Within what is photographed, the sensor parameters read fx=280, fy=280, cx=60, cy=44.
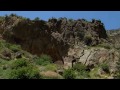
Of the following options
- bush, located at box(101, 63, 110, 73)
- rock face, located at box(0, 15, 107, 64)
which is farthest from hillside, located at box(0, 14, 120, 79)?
bush, located at box(101, 63, 110, 73)

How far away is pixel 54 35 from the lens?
28.1 meters

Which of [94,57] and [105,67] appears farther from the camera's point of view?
[94,57]

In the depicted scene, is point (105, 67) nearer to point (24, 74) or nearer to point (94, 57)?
point (94, 57)

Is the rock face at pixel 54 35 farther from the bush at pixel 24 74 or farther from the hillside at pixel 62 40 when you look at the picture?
the bush at pixel 24 74

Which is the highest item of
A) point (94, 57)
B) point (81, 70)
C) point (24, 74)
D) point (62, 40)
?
point (62, 40)

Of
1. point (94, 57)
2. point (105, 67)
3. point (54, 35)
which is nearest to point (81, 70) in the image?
point (105, 67)

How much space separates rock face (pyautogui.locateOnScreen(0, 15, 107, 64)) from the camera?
87.7 ft

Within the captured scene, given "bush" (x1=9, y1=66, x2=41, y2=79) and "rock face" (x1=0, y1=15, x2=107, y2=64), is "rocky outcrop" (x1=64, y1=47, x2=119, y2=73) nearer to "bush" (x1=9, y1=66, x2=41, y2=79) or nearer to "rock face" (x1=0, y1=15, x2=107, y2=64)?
"rock face" (x1=0, y1=15, x2=107, y2=64)

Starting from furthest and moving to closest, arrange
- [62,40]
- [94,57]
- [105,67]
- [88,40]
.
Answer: [88,40] < [62,40] < [94,57] < [105,67]

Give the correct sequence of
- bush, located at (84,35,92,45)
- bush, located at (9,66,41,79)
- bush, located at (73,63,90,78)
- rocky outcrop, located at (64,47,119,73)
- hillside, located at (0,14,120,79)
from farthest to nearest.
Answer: bush, located at (84,35,92,45)
hillside, located at (0,14,120,79)
rocky outcrop, located at (64,47,119,73)
bush, located at (73,63,90,78)
bush, located at (9,66,41,79)

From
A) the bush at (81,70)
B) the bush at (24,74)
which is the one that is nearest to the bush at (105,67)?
the bush at (81,70)
